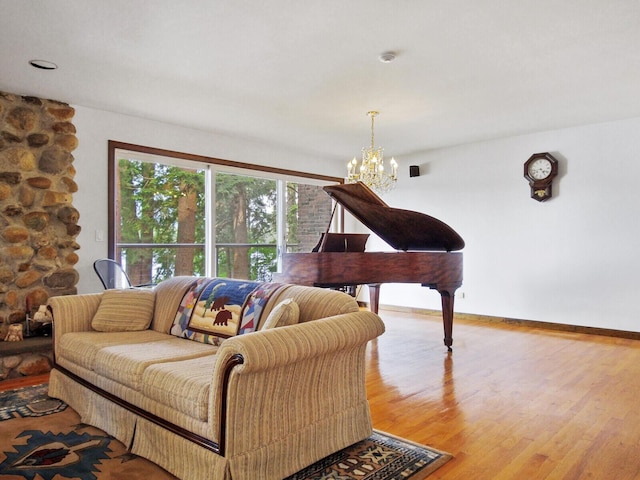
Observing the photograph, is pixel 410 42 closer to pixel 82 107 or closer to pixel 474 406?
pixel 474 406

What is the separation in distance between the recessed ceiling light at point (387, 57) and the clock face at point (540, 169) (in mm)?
3185

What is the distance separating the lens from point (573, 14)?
261 cm

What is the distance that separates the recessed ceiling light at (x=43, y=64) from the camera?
10.8ft

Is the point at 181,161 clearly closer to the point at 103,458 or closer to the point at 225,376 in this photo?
the point at 103,458

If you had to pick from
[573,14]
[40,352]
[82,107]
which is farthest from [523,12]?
[40,352]

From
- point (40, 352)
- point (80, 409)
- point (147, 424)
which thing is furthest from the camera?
point (40, 352)

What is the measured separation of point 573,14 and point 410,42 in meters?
0.93

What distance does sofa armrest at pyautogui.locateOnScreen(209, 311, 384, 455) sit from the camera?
1.77m

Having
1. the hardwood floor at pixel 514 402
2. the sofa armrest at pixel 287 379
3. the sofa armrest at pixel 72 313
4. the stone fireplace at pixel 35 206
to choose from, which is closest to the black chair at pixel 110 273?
the stone fireplace at pixel 35 206

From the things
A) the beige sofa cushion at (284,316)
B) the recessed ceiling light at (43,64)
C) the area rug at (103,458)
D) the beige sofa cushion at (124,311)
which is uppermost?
the recessed ceiling light at (43,64)

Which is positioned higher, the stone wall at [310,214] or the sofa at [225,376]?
the stone wall at [310,214]

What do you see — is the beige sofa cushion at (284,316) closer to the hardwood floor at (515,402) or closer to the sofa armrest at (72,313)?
the hardwood floor at (515,402)

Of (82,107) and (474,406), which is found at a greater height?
(82,107)

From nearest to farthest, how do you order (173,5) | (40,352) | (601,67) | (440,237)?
(173,5) < (601,67) < (40,352) < (440,237)
